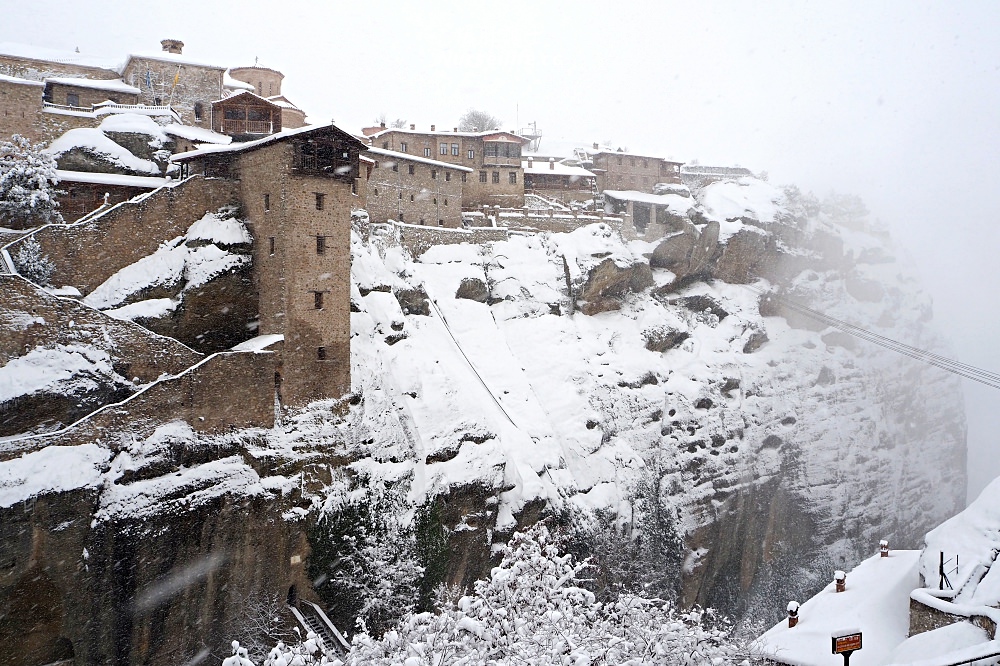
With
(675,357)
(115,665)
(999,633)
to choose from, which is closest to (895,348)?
(675,357)

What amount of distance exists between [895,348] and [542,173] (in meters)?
32.4

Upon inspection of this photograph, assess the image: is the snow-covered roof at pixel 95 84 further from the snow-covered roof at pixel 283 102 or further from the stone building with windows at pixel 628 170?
the stone building with windows at pixel 628 170

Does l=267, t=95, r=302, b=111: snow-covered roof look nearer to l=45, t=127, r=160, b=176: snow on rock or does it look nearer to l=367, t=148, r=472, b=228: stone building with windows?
l=367, t=148, r=472, b=228: stone building with windows

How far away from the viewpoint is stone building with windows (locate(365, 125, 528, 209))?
53.1m

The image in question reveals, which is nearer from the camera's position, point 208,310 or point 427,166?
point 208,310

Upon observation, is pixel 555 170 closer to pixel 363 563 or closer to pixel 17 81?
pixel 17 81

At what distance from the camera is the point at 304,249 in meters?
30.1

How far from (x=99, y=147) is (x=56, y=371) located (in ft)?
47.5

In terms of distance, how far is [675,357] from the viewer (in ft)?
162

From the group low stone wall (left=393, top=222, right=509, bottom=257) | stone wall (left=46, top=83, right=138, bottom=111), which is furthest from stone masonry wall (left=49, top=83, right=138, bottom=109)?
low stone wall (left=393, top=222, right=509, bottom=257)

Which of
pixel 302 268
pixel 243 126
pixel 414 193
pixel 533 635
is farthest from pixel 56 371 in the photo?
pixel 414 193

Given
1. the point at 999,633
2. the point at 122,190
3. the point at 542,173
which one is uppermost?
the point at 542,173

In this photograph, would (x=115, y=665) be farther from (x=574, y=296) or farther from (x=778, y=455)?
(x=778, y=455)

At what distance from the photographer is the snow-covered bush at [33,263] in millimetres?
26812
